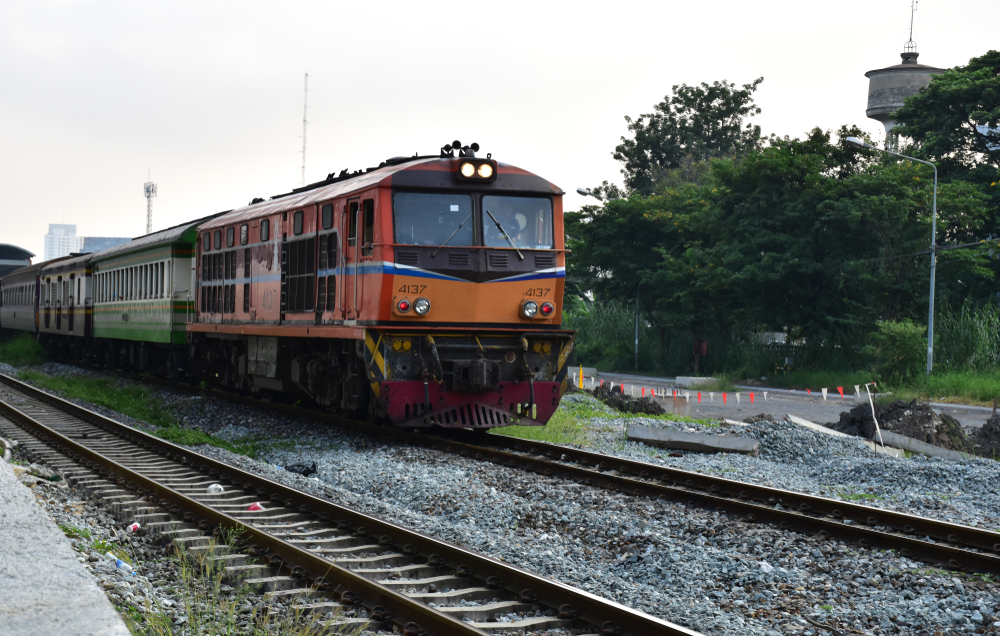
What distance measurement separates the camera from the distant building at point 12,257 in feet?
189

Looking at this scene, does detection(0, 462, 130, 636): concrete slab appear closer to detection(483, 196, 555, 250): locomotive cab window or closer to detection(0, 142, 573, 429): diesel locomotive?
detection(0, 142, 573, 429): diesel locomotive

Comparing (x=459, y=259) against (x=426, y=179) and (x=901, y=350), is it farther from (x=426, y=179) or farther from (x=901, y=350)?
(x=901, y=350)

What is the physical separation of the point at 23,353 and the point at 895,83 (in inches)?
1717

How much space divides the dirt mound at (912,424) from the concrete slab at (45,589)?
1213 centimetres

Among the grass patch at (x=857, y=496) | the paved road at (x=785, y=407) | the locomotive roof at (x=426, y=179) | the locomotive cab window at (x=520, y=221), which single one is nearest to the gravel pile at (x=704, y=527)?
the grass patch at (x=857, y=496)

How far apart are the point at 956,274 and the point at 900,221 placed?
252 cm

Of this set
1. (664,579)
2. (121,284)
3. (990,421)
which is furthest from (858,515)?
(121,284)

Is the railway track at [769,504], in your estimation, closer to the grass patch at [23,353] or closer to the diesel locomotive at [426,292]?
the diesel locomotive at [426,292]

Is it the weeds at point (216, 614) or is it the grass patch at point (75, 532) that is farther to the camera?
the grass patch at point (75, 532)

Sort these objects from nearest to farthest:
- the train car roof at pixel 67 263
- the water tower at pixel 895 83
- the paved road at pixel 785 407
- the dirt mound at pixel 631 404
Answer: the dirt mound at pixel 631 404, the paved road at pixel 785 407, the train car roof at pixel 67 263, the water tower at pixel 895 83

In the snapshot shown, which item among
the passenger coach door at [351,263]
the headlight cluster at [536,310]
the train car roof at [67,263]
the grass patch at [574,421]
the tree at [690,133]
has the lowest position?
the grass patch at [574,421]

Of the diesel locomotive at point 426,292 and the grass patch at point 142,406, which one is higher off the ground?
the diesel locomotive at point 426,292

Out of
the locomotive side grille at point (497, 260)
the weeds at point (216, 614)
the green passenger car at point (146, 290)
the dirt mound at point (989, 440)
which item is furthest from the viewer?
the green passenger car at point (146, 290)

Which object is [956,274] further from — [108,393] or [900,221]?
[108,393]
